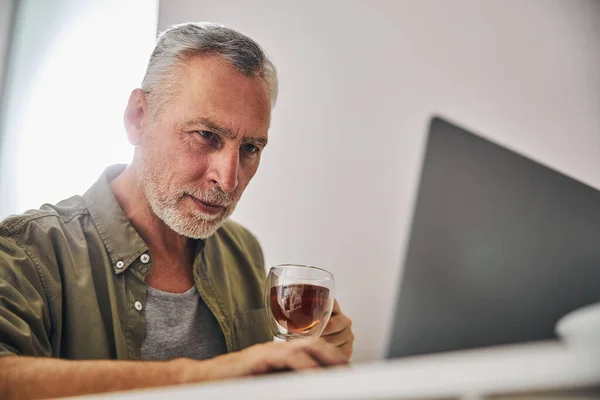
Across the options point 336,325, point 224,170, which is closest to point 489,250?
point 336,325

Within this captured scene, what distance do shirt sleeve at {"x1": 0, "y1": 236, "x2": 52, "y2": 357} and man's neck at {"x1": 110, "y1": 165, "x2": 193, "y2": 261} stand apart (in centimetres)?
31

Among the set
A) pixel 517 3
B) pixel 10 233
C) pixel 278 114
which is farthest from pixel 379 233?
pixel 10 233

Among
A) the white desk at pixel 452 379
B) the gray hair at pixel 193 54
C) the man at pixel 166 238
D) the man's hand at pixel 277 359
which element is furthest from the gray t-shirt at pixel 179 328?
the white desk at pixel 452 379

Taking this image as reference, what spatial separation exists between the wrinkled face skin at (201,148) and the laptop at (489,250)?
632 mm

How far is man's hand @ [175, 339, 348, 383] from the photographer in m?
0.46

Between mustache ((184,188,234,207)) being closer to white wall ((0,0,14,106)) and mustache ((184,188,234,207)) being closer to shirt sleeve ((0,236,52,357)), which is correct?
shirt sleeve ((0,236,52,357))

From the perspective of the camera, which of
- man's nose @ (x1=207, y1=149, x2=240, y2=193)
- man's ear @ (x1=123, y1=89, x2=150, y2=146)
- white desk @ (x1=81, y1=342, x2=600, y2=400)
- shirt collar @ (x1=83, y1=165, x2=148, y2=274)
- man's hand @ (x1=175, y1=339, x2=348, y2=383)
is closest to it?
white desk @ (x1=81, y1=342, x2=600, y2=400)

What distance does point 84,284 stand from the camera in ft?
3.24

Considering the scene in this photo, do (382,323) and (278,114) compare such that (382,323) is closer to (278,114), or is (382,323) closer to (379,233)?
(379,233)

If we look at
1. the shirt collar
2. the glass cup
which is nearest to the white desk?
the glass cup

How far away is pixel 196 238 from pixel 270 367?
2.65ft

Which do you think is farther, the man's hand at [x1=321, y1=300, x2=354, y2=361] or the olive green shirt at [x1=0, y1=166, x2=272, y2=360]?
the man's hand at [x1=321, y1=300, x2=354, y2=361]

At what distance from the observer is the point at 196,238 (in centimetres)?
124

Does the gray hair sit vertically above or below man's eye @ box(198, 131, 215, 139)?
above
